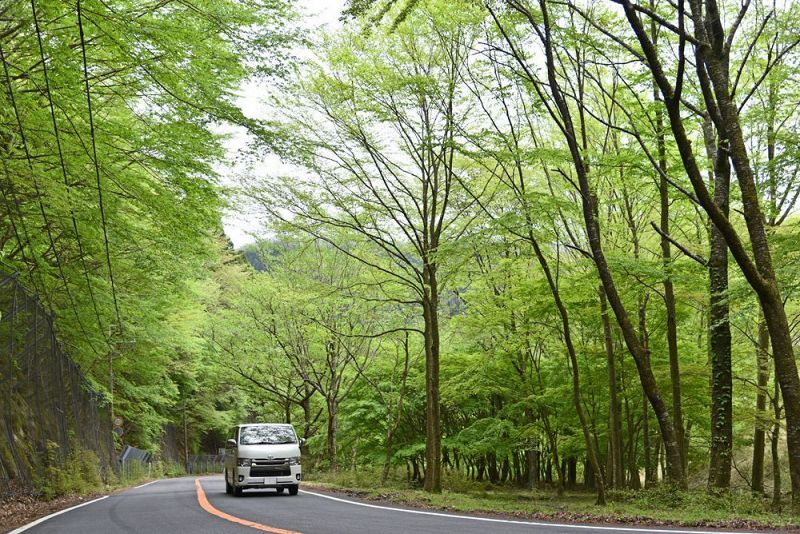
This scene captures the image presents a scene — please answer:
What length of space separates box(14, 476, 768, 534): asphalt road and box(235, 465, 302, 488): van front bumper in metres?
2.27

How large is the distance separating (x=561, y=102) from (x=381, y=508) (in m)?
8.47

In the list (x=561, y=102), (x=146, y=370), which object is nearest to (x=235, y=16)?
(x=561, y=102)

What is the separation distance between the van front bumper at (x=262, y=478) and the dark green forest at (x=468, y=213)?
3.74 metres

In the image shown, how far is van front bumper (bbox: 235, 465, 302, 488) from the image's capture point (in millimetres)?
17219

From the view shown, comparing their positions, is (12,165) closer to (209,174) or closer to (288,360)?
(209,174)

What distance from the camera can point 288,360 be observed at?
3272 centimetres

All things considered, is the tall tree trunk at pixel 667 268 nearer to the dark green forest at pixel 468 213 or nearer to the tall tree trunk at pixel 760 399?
the dark green forest at pixel 468 213

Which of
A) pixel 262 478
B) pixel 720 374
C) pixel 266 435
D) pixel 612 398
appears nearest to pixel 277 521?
pixel 262 478

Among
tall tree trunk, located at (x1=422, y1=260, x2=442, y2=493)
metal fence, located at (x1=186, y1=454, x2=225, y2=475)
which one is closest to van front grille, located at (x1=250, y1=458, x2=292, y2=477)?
tall tree trunk, located at (x1=422, y1=260, x2=442, y2=493)

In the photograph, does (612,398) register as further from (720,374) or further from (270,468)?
(270,468)

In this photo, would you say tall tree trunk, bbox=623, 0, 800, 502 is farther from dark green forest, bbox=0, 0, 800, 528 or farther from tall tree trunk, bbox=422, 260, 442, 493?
tall tree trunk, bbox=422, 260, 442, 493

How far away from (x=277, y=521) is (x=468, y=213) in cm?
1481

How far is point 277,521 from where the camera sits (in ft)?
34.6

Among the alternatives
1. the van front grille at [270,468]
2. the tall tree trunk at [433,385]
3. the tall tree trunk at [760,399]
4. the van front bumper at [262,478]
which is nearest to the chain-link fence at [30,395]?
the van front bumper at [262,478]
